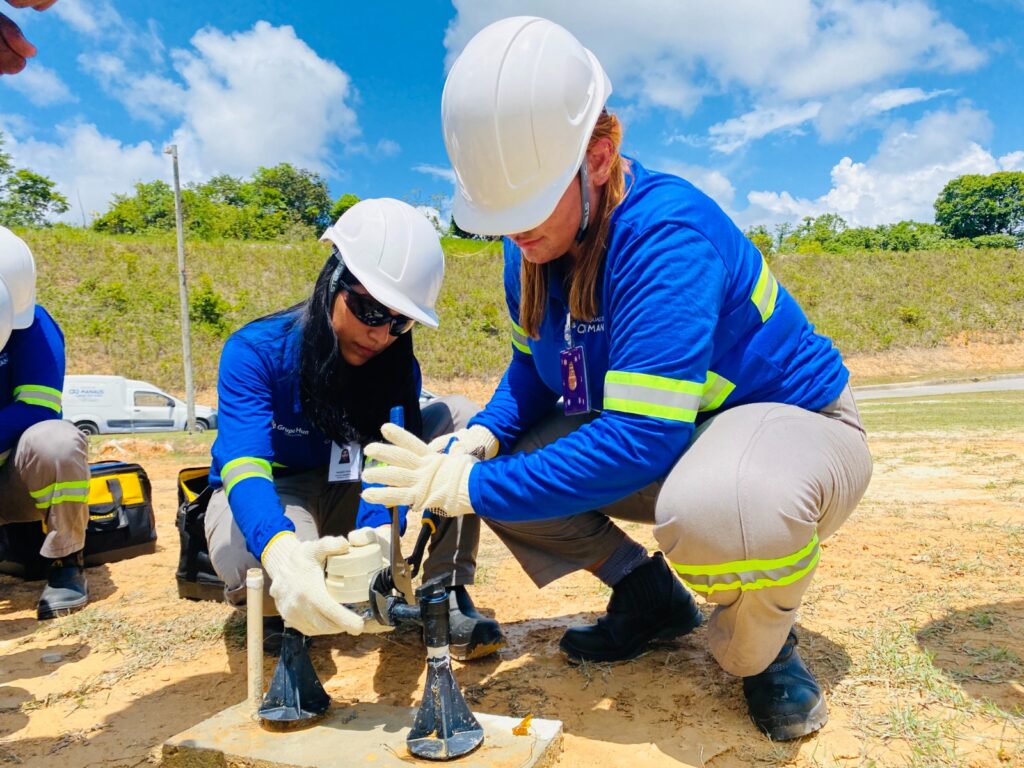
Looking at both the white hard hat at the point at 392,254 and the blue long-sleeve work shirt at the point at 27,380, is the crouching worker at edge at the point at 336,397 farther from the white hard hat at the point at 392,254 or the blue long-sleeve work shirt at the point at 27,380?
the blue long-sleeve work shirt at the point at 27,380

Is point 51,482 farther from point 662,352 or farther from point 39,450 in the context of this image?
point 662,352

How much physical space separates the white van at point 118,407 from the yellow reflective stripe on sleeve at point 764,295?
1731cm

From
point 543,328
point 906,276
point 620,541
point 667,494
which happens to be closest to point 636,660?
point 620,541

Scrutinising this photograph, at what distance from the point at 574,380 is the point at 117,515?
282 cm

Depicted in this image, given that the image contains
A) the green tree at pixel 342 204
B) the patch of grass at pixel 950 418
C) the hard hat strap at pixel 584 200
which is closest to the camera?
Result: the hard hat strap at pixel 584 200

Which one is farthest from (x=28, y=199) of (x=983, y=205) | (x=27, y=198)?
(x=983, y=205)

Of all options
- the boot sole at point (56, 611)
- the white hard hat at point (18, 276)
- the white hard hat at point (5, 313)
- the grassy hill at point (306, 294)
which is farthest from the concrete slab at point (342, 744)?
the grassy hill at point (306, 294)

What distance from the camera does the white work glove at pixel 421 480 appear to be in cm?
177

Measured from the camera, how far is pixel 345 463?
264 centimetres

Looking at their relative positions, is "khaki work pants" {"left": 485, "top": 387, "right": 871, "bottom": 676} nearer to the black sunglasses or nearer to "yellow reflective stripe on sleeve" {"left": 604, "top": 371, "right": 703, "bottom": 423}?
"yellow reflective stripe on sleeve" {"left": 604, "top": 371, "right": 703, "bottom": 423}

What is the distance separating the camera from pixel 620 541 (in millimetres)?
2320

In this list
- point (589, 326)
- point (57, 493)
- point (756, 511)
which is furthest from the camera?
point (57, 493)

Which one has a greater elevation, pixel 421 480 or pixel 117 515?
pixel 421 480

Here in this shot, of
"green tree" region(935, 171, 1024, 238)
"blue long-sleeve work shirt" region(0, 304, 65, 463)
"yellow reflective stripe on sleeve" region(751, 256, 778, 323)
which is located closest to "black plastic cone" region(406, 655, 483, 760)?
"yellow reflective stripe on sleeve" region(751, 256, 778, 323)
